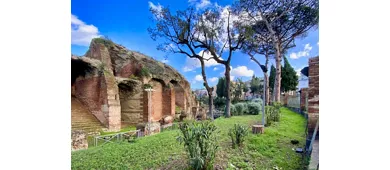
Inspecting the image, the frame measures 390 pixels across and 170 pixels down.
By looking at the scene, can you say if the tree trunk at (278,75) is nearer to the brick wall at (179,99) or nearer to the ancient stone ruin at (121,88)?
the ancient stone ruin at (121,88)

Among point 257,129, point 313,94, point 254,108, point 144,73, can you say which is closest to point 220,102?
point 254,108

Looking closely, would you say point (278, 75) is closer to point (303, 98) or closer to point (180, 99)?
point (303, 98)

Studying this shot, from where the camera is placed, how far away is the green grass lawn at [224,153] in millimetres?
1809

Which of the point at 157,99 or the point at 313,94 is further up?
the point at 313,94

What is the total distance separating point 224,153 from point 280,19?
1590 mm

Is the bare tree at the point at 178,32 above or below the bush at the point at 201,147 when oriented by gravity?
above

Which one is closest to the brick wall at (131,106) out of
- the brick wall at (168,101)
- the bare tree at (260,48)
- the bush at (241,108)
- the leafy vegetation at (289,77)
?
the brick wall at (168,101)

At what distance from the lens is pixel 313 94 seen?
1.84 metres

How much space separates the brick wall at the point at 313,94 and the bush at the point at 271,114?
1.90ft

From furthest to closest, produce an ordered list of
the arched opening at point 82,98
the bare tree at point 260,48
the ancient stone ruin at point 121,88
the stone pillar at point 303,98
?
the ancient stone ruin at point 121,88 < the arched opening at point 82,98 < the bare tree at point 260,48 < the stone pillar at point 303,98

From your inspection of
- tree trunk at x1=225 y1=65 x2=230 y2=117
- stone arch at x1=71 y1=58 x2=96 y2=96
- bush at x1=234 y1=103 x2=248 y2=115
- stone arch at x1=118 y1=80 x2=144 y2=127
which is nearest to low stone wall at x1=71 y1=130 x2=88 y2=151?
stone arch at x1=71 y1=58 x2=96 y2=96

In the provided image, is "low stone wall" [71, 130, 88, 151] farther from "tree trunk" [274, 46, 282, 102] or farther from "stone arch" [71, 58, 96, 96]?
"tree trunk" [274, 46, 282, 102]
